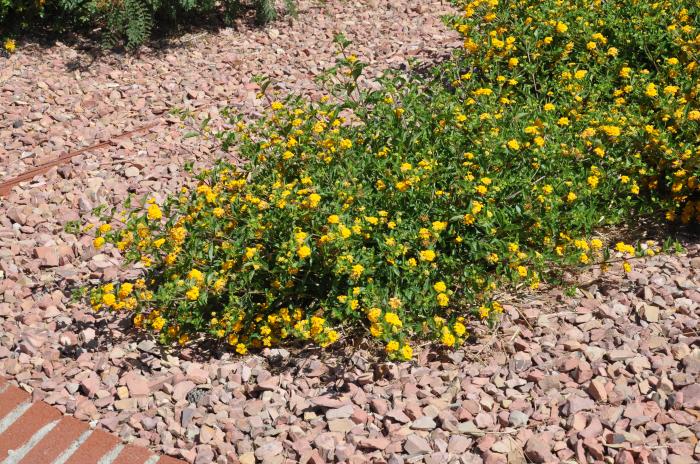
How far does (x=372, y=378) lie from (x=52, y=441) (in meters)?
1.18

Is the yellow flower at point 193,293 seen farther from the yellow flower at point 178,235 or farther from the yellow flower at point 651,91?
the yellow flower at point 651,91

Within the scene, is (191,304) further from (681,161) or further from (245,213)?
(681,161)

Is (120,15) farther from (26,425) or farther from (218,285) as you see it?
(26,425)

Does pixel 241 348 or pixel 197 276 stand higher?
pixel 197 276

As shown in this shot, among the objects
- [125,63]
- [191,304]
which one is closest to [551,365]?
[191,304]

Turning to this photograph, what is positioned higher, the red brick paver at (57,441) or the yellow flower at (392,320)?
the yellow flower at (392,320)

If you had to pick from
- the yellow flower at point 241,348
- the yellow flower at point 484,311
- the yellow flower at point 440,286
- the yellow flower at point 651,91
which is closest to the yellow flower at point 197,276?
the yellow flower at point 241,348

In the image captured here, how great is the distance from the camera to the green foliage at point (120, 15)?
5676 mm

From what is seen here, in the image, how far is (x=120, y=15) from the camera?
5668 millimetres

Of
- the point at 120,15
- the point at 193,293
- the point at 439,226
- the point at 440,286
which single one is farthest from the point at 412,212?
the point at 120,15

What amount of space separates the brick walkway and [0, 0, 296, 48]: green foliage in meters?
3.33

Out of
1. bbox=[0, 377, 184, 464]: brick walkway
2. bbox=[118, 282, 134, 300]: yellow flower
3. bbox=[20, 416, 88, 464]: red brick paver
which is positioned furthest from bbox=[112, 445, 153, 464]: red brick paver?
bbox=[118, 282, 134, 300]: yellow flower

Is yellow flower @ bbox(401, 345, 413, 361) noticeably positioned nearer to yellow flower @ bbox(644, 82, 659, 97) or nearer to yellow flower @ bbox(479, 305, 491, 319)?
yellow flower @ bbox(479, 305, 491, 319)

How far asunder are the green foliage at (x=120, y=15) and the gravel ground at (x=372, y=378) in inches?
71.4
